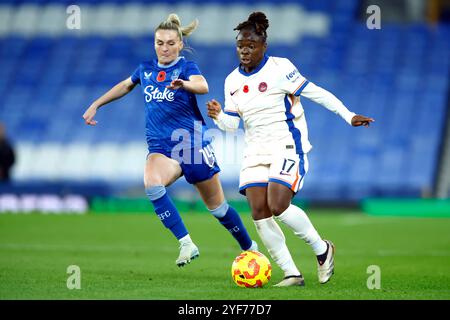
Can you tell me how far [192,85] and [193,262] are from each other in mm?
2896

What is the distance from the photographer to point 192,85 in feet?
29.6

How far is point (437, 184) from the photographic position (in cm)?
2253

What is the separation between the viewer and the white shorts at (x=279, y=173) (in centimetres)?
851

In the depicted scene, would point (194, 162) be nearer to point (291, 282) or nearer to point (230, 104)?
point (230, 104)

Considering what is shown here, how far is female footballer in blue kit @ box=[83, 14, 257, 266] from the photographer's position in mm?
9266

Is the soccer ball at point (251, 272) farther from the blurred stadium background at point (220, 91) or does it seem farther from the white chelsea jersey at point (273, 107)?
the blurred stadium background at point (220, 91)
